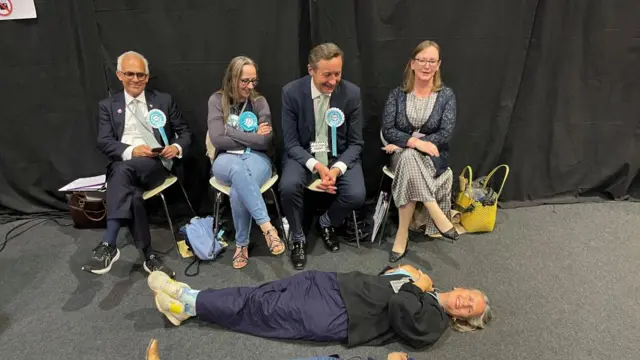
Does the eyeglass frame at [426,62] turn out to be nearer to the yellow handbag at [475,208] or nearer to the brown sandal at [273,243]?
the yellow handbag at [475,208]

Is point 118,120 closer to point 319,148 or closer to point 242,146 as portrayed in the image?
point 242,146

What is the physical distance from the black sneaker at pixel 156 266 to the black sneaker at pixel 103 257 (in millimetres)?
177

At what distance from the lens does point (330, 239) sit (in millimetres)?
2748

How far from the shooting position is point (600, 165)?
10.7ft

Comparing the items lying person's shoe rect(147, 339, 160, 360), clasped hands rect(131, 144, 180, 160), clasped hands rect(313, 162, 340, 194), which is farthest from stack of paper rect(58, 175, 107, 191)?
clasped hands rect(313, 162, 340, 194)

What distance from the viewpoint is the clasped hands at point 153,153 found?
8.34 feet

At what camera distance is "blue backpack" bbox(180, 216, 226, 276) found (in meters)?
2.58

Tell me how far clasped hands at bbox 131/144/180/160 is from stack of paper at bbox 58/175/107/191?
405 mm

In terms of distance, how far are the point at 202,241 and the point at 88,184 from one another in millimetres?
954

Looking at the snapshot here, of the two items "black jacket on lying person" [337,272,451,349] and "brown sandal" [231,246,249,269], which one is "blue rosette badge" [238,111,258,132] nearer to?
"brown sandal" [231,246,249,269]

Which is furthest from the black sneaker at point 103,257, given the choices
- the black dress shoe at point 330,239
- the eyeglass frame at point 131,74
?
the black dress shoe at point 330,239

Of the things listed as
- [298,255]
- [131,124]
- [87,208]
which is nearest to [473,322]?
[298,255]

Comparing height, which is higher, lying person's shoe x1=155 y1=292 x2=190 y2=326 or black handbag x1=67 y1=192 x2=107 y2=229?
black handbag x1=67 y1=192 x2=107 y2=229

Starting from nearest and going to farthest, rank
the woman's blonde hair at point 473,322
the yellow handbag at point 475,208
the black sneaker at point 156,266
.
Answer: the woman's blonde hair at point 473,322 → the black sneaker at point 156,266 → the yellow handbag at point 475,208
